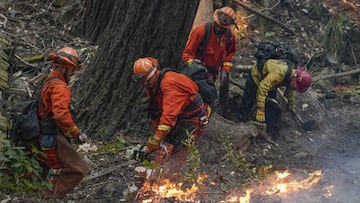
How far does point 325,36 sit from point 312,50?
0.43m

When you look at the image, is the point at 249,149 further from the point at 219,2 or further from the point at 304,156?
the point at 219,2

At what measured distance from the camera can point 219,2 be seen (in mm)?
11727

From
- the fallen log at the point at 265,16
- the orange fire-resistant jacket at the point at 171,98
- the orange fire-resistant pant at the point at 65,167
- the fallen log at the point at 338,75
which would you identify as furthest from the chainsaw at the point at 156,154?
the fallen log at the point at 265,16

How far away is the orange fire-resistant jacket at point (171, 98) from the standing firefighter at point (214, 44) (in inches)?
42.7

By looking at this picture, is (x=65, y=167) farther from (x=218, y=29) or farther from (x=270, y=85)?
(x=270, y=85)

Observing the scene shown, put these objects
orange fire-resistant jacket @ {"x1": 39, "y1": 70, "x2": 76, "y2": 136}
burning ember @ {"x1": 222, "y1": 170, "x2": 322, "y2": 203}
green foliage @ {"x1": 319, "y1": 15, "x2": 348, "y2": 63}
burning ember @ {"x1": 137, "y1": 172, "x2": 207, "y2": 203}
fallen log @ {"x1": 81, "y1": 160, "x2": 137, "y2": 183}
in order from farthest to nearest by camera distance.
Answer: green foliage @ {"x1": 319, "y1": 15, "x2": 348, "y2": 63} → fallen log @ {"x1": 81, "y1": 160, "x2": 137, "y2": 183} → burning ember @ {"x1": 222, "y1": 170, "x2": 322, "y2": 203} → burning ember @ {"x1": 137, "y1": 172, "x2": 207, "y2": 203} → orange fire-resistant jacket @ {"x1": 39, "y1": 70, "x2": 76, "y2": 136}

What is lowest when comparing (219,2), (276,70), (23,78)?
(23,78)

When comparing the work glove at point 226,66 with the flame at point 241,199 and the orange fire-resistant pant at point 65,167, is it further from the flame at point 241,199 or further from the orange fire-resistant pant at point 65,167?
the orange fire-resistant pant at point 65,167

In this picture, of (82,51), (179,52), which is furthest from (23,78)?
(179,52)

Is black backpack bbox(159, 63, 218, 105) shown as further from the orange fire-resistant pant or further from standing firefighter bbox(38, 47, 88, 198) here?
the orange fire-resistant pant

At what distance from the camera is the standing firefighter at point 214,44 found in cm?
761

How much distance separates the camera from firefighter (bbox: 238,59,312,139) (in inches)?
317

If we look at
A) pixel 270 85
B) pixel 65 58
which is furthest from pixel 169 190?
pixel 270 85

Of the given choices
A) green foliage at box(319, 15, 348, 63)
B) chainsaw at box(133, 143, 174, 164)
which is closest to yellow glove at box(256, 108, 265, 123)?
chainsaw at box(133, 143, 174, 164)
